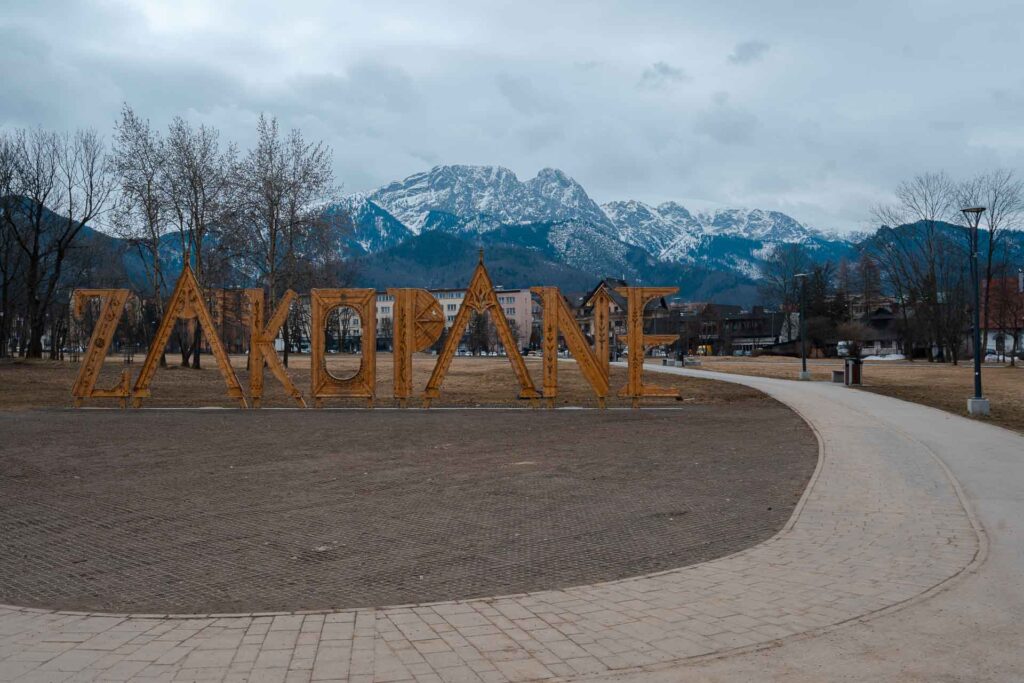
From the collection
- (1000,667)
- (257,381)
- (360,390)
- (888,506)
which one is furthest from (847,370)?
(1000,667)

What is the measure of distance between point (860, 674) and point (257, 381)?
2021cm

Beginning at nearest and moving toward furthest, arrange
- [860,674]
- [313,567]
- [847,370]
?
[860,674] < [313,567] < [847,370]

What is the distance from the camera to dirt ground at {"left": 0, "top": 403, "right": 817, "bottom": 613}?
6.30 m

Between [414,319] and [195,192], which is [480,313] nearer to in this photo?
[414,319]

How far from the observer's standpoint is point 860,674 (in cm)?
454

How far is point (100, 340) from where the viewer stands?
2227cm

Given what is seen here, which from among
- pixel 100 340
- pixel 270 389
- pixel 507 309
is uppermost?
pixel 507 309

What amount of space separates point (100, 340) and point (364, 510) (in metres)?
16.6

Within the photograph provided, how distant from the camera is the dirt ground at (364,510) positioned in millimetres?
6305

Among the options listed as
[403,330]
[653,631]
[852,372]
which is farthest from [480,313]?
[852,372]

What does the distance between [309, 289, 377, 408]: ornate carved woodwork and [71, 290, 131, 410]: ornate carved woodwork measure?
16.9 ft

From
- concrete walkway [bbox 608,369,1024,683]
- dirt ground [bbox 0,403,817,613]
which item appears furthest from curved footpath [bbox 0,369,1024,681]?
dirt ground [bbox 0,403,817,613]

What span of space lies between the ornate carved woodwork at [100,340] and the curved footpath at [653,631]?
18260 mm

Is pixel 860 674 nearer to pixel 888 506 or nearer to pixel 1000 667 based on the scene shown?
pixel 1000 667
